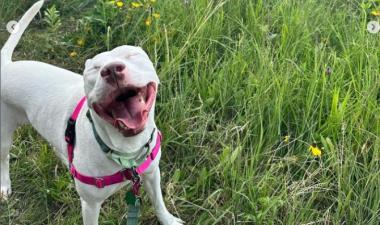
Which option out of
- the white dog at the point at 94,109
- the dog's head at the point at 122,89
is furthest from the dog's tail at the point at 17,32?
the dog's head at the point at 122,89

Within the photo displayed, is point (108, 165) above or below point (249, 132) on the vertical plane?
above

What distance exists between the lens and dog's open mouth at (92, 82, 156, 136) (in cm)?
164

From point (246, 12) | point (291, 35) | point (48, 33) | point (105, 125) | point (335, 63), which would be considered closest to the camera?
point (105, 125)

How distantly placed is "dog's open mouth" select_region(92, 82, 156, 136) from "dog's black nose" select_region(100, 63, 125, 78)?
0.29 ft

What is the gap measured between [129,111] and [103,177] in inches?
16.1

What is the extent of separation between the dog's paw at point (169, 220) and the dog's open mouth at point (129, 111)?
0.84 metres

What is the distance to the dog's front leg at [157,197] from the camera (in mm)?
2233

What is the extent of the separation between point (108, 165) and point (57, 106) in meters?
0.39

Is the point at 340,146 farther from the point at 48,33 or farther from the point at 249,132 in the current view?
the point at 48,33

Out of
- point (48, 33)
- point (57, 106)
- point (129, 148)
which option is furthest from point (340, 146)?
point (48, 33)

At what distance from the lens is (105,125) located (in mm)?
1803

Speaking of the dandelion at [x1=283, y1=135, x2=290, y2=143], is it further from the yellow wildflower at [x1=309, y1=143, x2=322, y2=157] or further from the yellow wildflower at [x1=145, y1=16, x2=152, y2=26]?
the yellow wildflower at [x1=145, y1=16, x2=152, y2=26]

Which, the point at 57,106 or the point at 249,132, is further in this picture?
the point at 249,132

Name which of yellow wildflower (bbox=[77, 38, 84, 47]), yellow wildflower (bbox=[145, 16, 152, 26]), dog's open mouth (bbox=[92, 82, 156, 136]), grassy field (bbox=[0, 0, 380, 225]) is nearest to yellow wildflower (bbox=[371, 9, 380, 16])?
grassy field (bbox=[0, 0, 380, 225])
